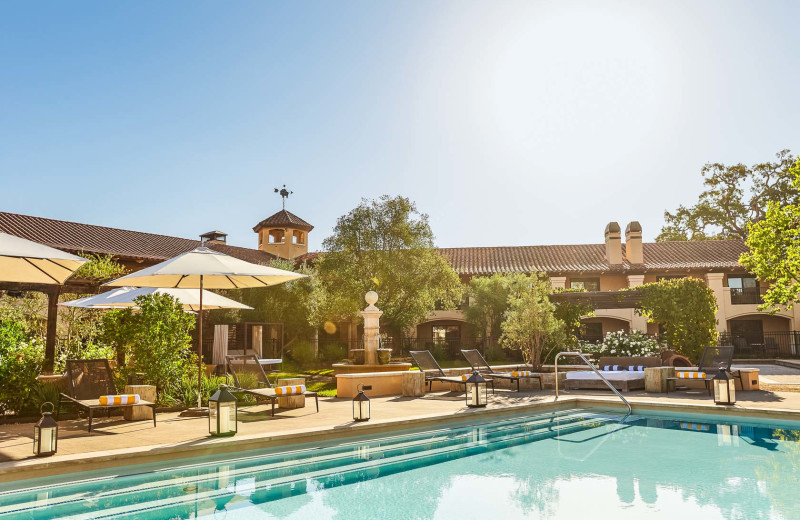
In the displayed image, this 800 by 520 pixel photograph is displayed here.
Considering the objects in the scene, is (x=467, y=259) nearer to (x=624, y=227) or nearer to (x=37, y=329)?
(x=624, y=227)

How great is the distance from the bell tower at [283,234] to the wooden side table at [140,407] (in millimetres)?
30117

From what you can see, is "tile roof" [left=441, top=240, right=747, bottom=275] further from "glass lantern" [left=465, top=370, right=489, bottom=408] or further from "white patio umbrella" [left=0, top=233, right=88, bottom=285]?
"white patio umbrella" [left=0, top=233, right=88, bottom=285]

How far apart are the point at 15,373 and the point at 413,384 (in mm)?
7327

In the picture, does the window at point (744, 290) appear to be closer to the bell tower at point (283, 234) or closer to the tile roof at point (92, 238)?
the bell tower at point (283, 234)

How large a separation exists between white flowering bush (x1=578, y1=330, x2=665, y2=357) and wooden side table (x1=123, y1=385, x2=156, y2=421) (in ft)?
44.5

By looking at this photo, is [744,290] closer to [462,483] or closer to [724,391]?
[724,391]

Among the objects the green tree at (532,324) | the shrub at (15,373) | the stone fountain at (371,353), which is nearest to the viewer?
the shrub at (15,373)

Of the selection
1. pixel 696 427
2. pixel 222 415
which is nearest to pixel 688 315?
pixel 696 427

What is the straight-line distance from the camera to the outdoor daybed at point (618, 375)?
13.5 m

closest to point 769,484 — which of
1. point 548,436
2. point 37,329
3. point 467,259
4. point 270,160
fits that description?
point 548,436

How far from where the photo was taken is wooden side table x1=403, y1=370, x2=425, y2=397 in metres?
12.7

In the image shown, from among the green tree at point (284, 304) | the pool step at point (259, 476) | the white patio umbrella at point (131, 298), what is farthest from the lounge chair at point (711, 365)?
the green tree at point (284, 304)

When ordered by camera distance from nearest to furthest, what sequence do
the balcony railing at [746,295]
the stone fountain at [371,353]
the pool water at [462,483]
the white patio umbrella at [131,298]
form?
1. the pool water at [462,483]
2. the white patio umbrella at [131,298]
3. the stone fountain at [371,353]
4. the balcony railing at [746,295]

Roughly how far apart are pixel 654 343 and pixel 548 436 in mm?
10090
